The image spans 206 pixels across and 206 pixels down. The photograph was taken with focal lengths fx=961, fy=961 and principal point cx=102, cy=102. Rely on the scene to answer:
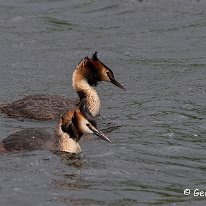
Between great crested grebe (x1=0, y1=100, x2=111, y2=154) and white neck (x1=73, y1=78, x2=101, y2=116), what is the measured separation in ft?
9.59

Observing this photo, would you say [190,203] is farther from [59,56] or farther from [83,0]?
[83,0]

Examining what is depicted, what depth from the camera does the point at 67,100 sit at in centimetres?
1741

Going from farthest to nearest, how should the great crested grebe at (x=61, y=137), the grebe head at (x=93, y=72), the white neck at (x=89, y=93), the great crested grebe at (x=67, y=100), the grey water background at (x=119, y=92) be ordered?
1. the grebe head at (x=93, y=72)
2. the white neck at (x=89, y=93)
3. the great crested grebe at (x=67, y=100)
4. the great crested grebe at (x=61, y=137)
5. the grey water background at (x=119, y=92)

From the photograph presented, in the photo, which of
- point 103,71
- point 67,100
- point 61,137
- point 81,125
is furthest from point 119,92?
point 81,125

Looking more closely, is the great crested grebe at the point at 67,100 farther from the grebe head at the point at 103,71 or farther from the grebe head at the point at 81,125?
the grebe head at the point at 81,125

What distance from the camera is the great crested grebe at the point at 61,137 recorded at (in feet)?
46.7

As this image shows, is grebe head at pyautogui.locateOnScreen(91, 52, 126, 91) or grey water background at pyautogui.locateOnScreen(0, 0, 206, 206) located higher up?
grebe head at pyautogui.locateOnScreen(91, 52, 126, 91)

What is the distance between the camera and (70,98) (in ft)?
58.3

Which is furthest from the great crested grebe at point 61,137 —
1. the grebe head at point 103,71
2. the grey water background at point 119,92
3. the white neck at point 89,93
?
the grebe head at point 103,71

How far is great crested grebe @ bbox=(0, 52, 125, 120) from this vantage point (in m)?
17.1

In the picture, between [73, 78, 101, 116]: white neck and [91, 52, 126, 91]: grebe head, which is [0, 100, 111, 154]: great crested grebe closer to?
[73, 78, 101, 116]: white neck

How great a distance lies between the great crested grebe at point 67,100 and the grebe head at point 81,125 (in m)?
2.48

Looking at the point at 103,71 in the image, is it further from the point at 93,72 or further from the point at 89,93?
the point at 89,93

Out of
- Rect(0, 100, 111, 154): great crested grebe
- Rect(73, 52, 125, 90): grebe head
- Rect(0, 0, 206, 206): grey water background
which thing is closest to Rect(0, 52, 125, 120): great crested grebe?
Rect(73, 52, 125, 90): grebe head
